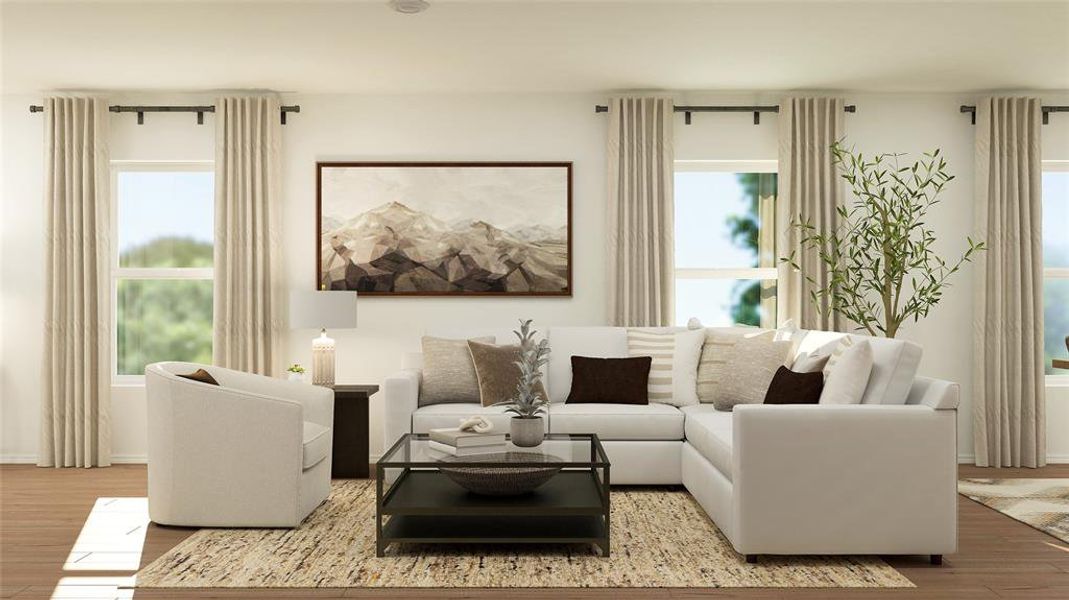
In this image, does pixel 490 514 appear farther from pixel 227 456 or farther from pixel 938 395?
pixel 938 395

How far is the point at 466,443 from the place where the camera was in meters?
3.99

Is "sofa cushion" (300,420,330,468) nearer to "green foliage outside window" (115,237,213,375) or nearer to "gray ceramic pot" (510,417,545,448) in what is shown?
"gray ceramic pot" (510,417,545,448)

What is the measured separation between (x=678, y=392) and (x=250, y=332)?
3.02 m

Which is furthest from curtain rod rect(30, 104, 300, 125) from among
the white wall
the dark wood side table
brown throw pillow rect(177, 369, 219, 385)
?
brown throw pillow rect(177, 369, 219, 385)

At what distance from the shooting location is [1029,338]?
6.18 metres

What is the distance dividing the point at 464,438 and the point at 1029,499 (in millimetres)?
3343

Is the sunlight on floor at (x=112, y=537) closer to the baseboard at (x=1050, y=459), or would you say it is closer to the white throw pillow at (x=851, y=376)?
the white throw pillow at (x=851, y=376)

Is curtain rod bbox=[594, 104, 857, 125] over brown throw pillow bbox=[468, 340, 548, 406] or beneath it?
over

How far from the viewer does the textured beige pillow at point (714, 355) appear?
5.45 m

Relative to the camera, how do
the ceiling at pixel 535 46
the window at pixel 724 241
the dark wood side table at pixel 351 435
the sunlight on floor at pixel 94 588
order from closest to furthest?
1. the sunlight on floor at pixel 94 588
2. the ceiling at pixel 535 46
3. the dark wood side table at pixel 351 435
4. the window at pixel 724 241

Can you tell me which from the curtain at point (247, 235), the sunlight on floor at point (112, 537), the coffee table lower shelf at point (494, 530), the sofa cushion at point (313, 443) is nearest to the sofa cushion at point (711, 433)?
the coffee table lower shelf at point (494, 530)

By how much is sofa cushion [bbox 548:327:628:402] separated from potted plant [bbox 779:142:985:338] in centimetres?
140

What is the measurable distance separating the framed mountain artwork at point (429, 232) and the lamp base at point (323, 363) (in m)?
0.62

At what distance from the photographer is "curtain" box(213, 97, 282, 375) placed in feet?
20.3
